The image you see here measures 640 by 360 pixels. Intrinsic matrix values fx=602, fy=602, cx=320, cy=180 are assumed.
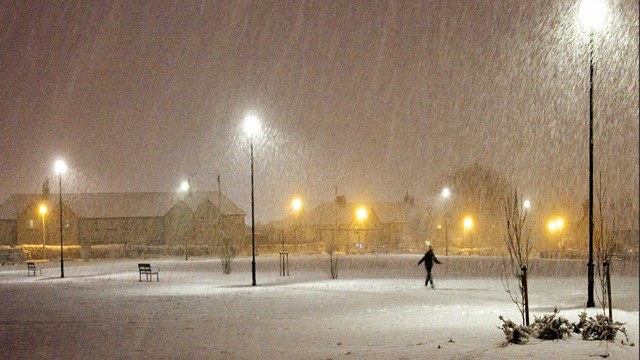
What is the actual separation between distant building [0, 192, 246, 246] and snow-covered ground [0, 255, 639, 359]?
60160mm

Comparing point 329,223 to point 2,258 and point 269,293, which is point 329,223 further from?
point 269,293

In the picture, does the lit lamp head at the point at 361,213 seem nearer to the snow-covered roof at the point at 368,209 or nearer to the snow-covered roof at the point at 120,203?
the snow-covered roof at the point at 368,209

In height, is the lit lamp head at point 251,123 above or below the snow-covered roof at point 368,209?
above

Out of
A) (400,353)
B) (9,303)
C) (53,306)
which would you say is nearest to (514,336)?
(400,353)

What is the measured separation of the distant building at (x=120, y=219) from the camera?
289 ft

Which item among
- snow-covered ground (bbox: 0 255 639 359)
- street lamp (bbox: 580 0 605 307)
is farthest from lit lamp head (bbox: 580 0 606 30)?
snow-covered ground (bbox: 0 255 639 359)

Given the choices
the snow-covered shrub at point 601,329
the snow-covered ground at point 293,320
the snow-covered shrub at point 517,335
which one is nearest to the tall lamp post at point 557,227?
the snow-covered ground at point 293,320

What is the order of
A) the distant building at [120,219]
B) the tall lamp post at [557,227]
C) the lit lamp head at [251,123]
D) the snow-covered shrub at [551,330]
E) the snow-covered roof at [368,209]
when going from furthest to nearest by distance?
the snow-covered roof at [368,209]
the distant building at [120,219]
the tall lamp post at [557,227]
the lit lamp head at [251,123]
the snow-covered shrub at [551,330]

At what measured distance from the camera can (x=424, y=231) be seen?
95188 millimetres

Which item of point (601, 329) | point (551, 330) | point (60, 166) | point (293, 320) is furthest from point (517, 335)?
point (60, 166)

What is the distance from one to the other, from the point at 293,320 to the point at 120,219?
81.2m

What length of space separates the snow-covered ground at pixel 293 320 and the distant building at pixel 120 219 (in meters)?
60.2

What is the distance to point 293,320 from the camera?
51.9 feet

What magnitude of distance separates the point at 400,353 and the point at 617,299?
11200 mm
